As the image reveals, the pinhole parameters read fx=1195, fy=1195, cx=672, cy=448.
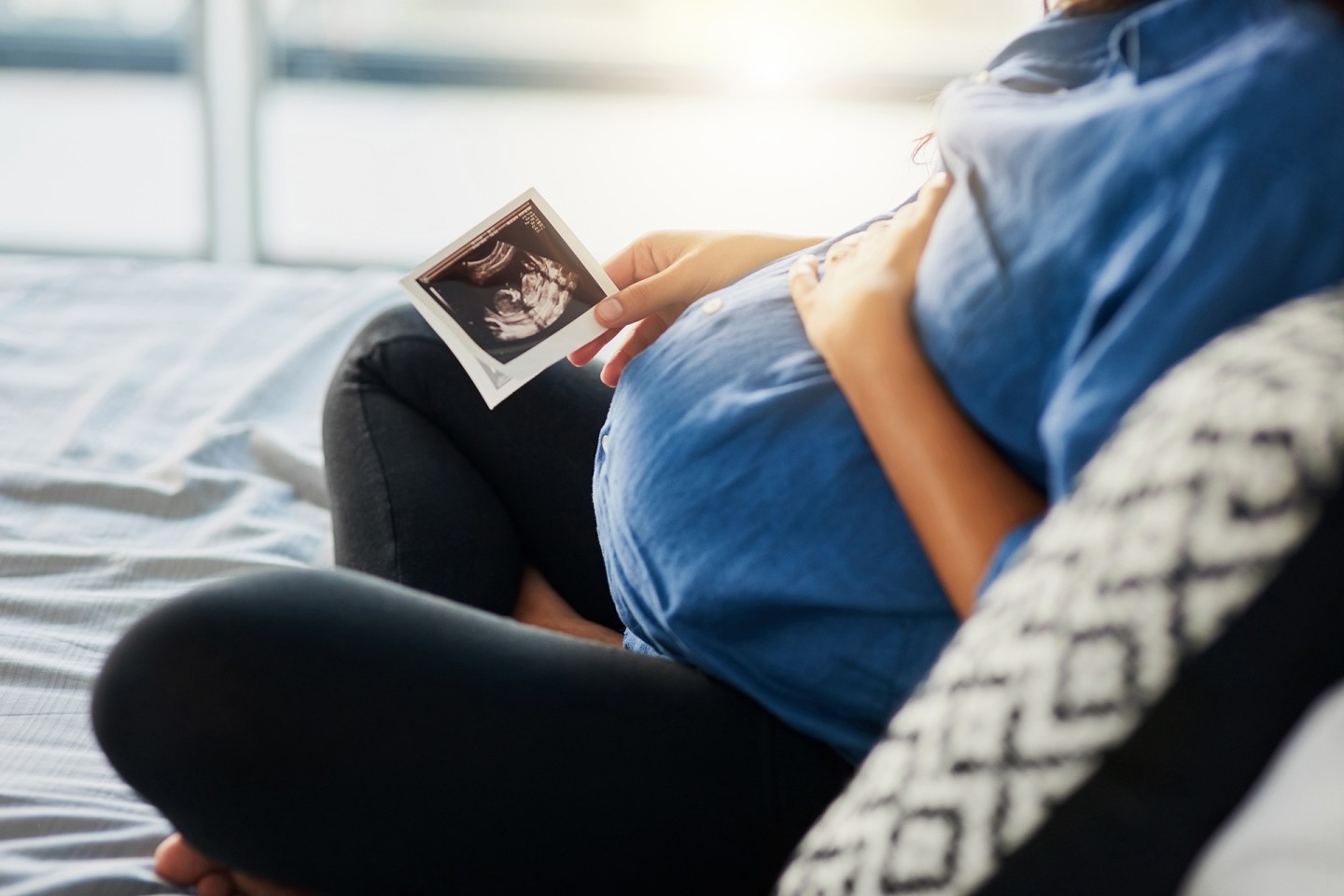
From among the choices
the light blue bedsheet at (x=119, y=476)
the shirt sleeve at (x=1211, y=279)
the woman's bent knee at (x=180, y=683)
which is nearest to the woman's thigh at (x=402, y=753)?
the woman's bent knee at (x=180, y=683)

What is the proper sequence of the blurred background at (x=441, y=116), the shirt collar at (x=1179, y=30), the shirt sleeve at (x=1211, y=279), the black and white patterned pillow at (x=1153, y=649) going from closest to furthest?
the black and white patterned pillow at (x=1153, y=649) < the shirt sleeve at (x=1211, y=279) < the shirt collar at (x=1179, y=30) < the blurred background at (x=441, y=116)

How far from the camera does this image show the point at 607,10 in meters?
2.96

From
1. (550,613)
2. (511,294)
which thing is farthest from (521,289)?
(550,613)

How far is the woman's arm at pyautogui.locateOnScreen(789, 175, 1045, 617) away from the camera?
651mm

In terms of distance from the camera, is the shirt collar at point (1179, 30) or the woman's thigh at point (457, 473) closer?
the shirt collar at point (1179, 30)

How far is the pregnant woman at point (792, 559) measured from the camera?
1.95ft

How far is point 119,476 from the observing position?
1.32 metres

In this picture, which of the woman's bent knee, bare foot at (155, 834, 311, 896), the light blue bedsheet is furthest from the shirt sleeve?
the light blue bedsheet

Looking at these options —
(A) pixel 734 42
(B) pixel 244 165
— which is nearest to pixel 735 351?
(A) pixel 734 42

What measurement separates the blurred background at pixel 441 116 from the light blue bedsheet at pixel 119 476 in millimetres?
1112

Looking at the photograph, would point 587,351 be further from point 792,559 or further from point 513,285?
point 792,559

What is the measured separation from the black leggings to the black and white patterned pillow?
0.66 ft

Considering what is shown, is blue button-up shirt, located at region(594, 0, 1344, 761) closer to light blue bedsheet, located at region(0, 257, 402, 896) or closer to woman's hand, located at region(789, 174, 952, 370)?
woman's hand, located at region(789, 174, 952, 370)

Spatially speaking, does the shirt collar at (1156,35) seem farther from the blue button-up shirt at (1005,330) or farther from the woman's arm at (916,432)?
the woman's arm at (916,432)
